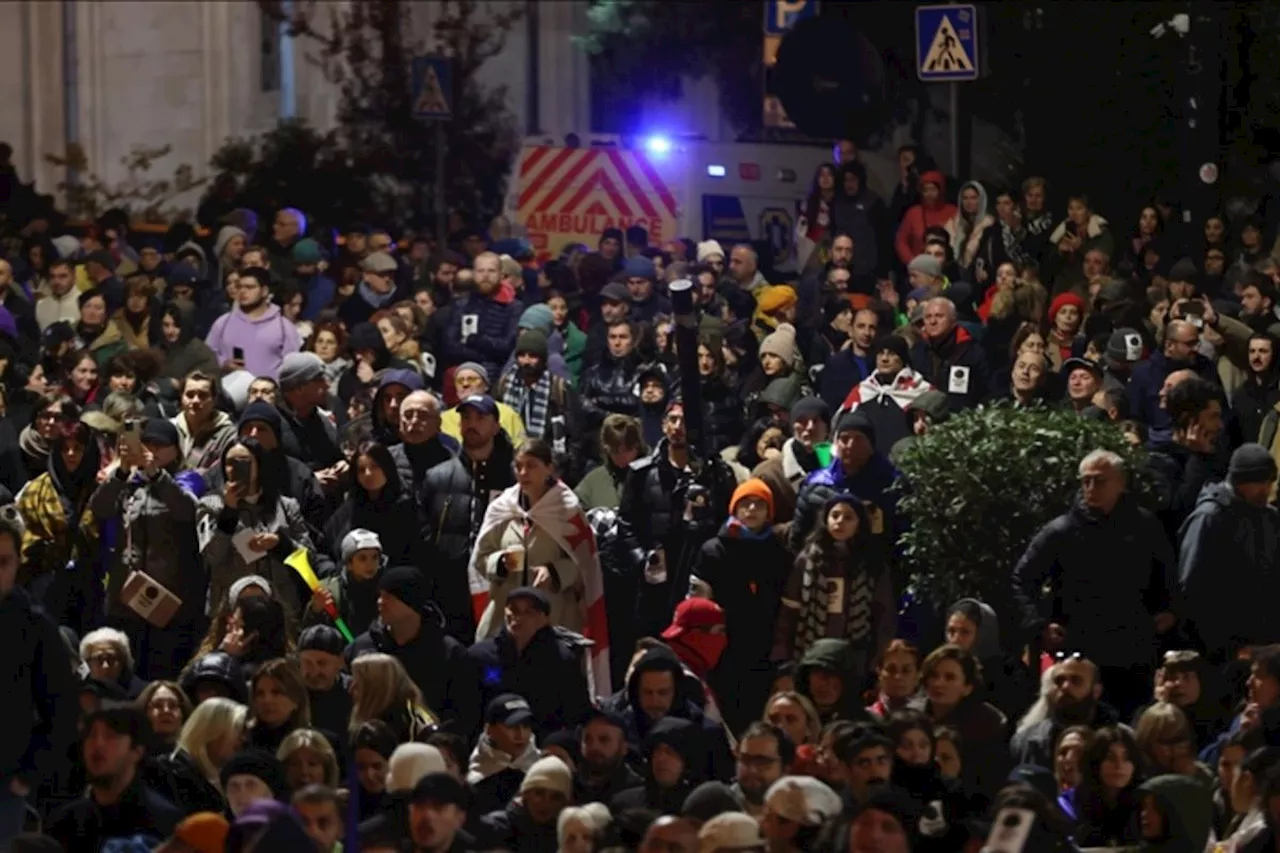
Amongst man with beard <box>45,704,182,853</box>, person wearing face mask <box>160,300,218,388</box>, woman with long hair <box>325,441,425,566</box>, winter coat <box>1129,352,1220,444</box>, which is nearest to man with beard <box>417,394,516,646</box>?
woman with long hair <box>325,441,425,566</box>

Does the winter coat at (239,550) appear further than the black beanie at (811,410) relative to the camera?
No

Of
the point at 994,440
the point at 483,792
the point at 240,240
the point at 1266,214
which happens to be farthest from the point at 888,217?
the point at 483,792

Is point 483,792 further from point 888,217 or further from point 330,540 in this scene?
point 888,217

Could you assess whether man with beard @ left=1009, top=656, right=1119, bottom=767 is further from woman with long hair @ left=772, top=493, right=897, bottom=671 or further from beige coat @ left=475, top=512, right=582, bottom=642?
beige coat @ left=475, top=512, right=582, bottom=642

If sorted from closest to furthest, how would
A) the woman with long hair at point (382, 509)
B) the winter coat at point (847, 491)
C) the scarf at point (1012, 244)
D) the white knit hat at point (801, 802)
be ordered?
the white knit hat at point (801, 802) < the woman with long hair at point (382, 509) < the winter coat at point (847, 491) < the scarf at point (1012, 244)

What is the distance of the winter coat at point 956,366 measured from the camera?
2133 cm

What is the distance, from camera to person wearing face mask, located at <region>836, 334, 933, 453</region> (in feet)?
A: 66.8

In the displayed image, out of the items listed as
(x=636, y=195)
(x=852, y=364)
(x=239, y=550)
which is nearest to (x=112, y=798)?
(x=239, y=550)

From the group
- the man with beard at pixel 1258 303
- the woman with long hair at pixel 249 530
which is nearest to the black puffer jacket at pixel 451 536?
the woman with long hair at pixel 249 530

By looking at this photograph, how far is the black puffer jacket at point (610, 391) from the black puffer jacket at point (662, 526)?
2499 mm

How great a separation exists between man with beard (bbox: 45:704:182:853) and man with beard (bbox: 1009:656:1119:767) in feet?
12.3

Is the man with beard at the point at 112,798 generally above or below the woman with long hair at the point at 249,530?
below

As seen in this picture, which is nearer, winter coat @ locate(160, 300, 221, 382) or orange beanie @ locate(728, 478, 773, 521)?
orange beanie @ locate(728, 478, 773, 521)

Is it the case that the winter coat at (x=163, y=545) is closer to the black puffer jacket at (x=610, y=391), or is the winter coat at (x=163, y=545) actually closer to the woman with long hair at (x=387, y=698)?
the woman with long hair at (x=387, y=698)
